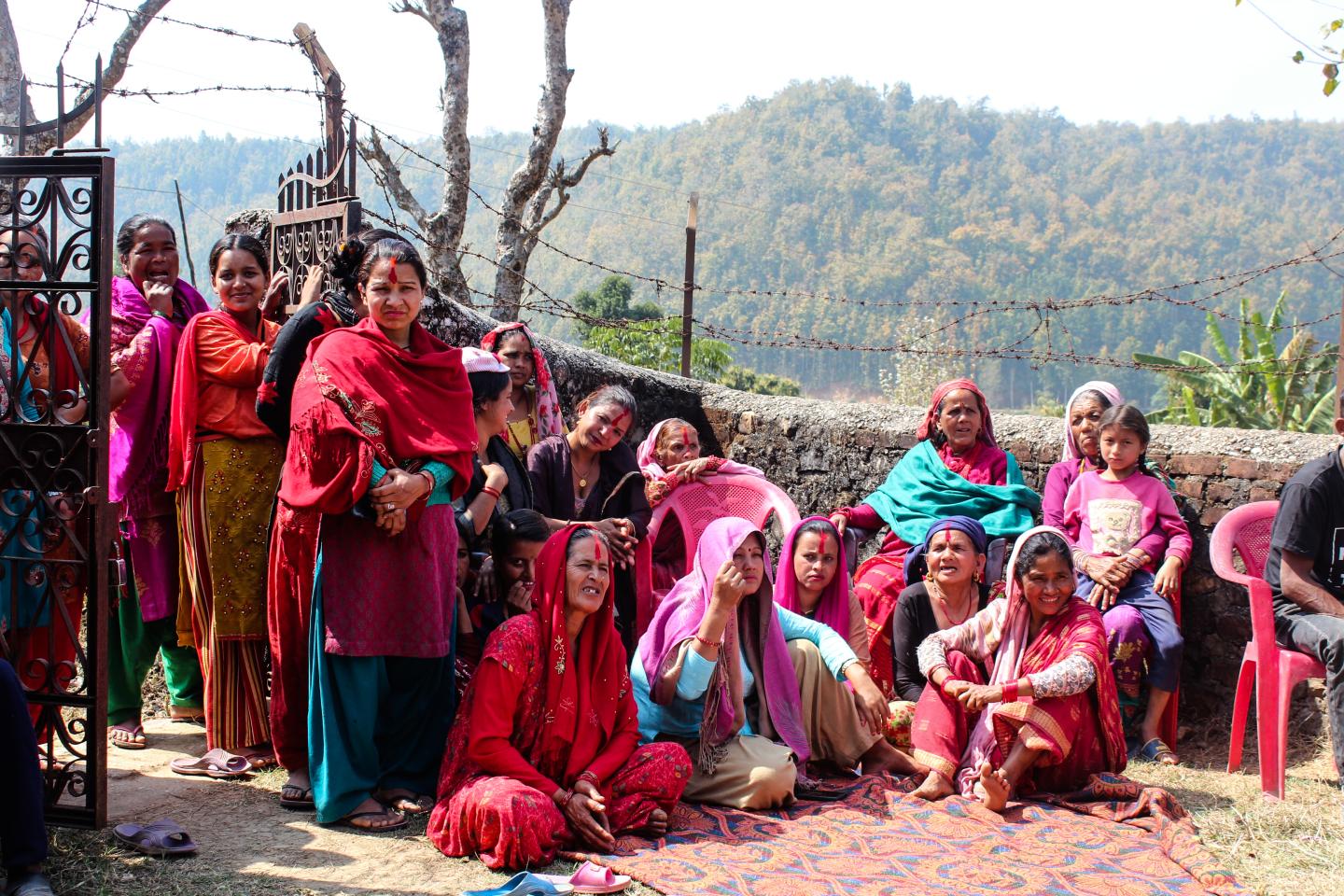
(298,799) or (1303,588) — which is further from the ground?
(1303,588)

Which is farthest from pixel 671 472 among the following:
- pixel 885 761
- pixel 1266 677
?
pixel 1266 677

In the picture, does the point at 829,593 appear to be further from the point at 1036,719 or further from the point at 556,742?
the point at 556,742

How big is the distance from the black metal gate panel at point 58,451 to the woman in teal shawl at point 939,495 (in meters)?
3.03

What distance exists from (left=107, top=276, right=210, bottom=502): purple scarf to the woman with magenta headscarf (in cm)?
182

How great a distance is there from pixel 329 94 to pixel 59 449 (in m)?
2.60

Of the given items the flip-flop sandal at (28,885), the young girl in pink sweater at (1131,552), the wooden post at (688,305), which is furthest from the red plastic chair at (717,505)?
the wooden post at (688,305)

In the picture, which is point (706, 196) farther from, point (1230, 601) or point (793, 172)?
point (1230, 601)

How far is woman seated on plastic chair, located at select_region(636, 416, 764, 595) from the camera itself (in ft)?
17.2

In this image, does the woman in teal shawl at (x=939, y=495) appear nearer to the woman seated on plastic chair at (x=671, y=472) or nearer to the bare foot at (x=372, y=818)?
the woman seated on plastic chair at (x=671, y=472)

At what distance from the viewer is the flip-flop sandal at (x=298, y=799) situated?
3.76 meters

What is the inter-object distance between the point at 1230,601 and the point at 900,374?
1884 centimetres

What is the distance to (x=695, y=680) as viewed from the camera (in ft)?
13.1

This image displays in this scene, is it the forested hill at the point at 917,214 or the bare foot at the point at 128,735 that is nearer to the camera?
the bare foot at the point at 128,735

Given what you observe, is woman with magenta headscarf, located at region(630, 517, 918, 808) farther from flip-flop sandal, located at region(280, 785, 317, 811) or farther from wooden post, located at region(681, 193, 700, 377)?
wooden post, located at region(681, 193, 700, 377)
